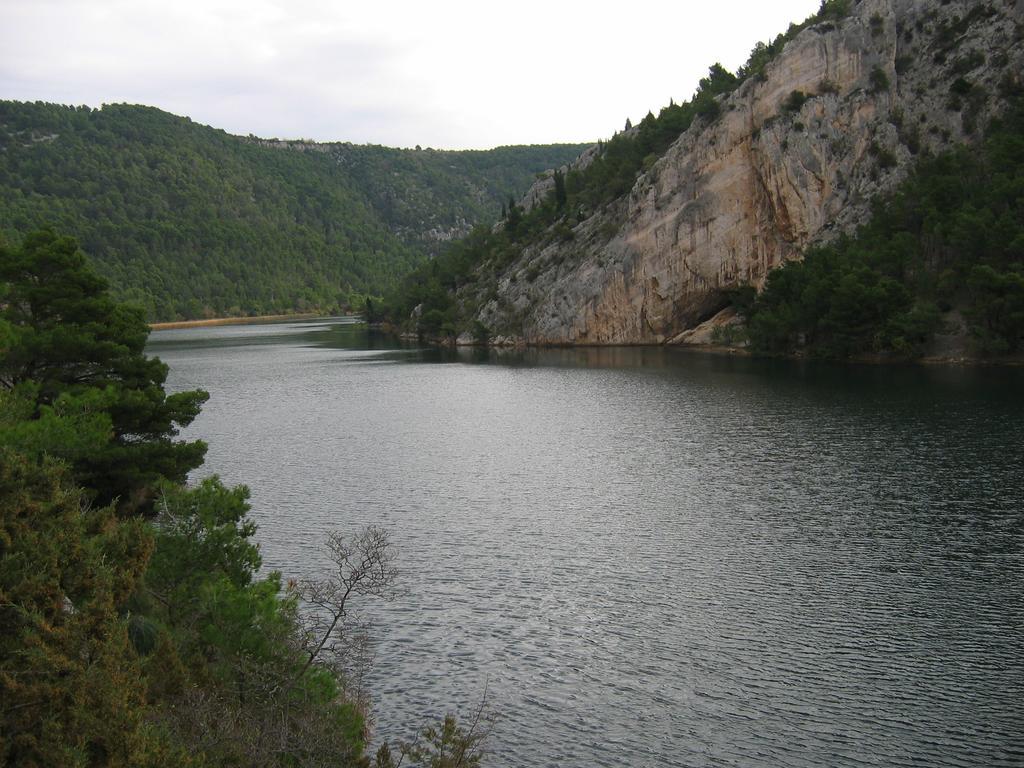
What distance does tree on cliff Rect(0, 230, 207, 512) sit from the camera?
28797mm

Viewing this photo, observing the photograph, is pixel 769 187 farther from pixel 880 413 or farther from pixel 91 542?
pixel 91 542

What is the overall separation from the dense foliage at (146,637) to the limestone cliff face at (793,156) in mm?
90356

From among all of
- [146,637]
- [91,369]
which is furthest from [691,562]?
[91,369]

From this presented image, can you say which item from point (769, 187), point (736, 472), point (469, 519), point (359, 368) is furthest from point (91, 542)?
point (769, 187)

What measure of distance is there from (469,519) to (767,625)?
14218 mm

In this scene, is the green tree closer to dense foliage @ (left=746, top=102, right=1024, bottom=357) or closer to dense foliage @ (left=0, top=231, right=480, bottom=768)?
dense foliage @ (left=0, top=231, right=480, bottom=768)

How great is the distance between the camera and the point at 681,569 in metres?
28.0

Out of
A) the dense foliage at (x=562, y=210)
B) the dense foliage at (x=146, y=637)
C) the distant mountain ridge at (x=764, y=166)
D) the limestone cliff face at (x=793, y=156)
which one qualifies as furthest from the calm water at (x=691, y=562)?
the dense foliage at (x=562, y=210)

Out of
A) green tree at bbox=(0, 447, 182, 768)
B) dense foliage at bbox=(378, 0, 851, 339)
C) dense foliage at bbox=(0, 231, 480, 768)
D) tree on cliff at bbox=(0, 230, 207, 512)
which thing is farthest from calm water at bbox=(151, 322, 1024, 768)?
dense foliage at bbox=(378, 0, 851, 339)

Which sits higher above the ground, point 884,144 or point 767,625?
point 884,144

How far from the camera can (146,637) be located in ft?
47.9

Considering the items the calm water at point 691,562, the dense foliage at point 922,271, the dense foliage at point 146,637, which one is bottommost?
the calm water at point 691,562

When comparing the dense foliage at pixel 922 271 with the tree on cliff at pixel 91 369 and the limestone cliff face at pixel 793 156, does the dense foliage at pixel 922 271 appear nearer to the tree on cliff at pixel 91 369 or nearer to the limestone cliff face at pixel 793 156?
the limestone cliff face at pixel 793 156

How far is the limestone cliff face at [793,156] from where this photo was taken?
323ft
